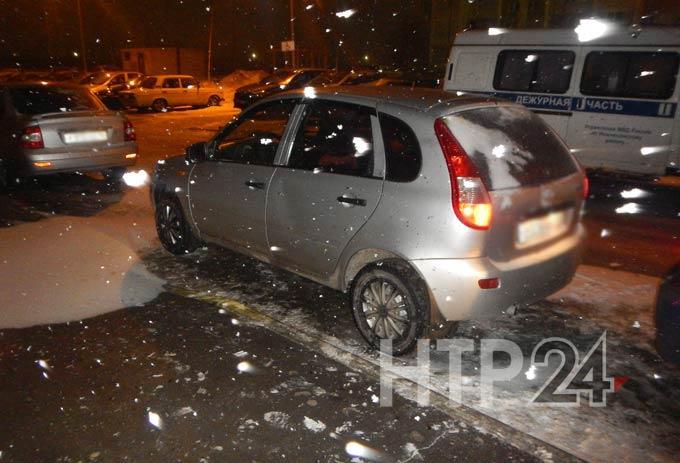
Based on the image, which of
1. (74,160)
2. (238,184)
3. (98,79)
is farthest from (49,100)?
(98,79)

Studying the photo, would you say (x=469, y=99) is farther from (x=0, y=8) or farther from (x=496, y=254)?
(x=0, y=8)

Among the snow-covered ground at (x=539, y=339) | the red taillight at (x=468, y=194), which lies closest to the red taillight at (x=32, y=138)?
the snow-covered ground at (x=539, y=339)

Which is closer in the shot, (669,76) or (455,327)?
(455,327)

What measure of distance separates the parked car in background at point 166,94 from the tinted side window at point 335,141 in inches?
828

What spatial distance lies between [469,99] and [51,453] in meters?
3.30

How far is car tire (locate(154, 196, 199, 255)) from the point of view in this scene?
217 inches

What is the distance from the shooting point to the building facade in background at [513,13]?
36094mm

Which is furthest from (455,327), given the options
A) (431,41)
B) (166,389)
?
(431,41)

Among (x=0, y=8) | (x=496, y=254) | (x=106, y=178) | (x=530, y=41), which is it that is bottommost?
(x=106, y=178)

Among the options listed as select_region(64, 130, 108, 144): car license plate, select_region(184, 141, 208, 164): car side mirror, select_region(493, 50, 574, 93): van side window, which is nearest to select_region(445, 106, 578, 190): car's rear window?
select_region(184, 141, 208, 164): car side mirror

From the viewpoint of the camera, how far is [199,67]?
129 ft

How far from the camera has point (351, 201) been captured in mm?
3754

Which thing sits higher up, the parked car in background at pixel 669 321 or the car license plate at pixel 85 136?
the car license plate at pixel 85 136

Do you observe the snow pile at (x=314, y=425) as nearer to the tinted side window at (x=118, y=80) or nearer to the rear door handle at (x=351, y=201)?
the rear door handle at (x=351, y=201)
